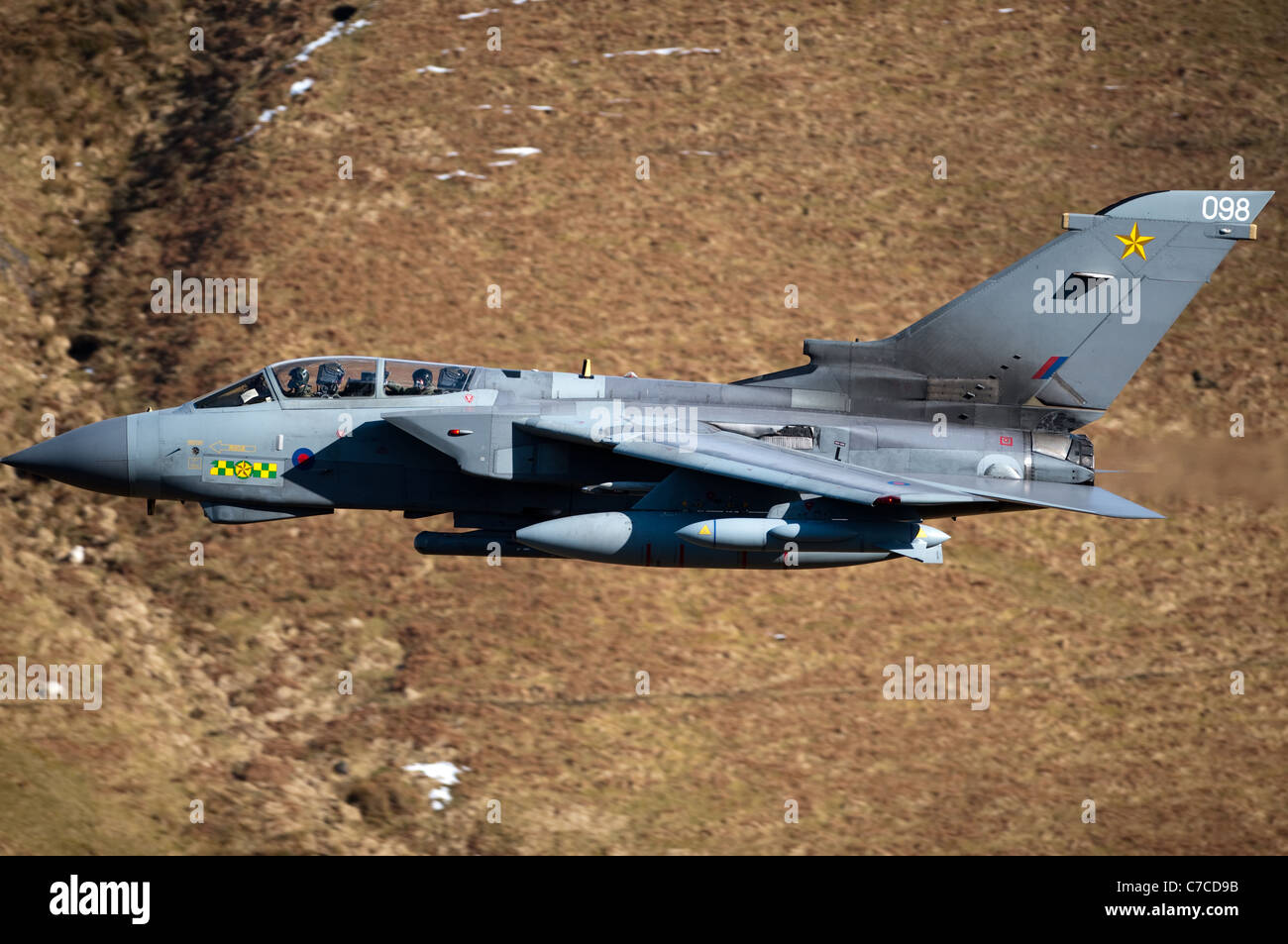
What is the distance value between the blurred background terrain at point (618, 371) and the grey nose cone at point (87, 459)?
17.8ft

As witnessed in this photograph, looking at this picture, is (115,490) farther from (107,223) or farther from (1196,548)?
(1196,548)

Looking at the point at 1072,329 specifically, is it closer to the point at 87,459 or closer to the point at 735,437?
the point at 735,437

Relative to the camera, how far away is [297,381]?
19.6 metres

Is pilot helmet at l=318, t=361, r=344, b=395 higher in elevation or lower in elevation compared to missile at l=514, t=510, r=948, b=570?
higher

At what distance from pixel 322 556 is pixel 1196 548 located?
17223mm

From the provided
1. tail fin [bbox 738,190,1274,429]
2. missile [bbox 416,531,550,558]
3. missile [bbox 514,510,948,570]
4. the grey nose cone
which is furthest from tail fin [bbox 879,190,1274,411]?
the grey nose cone

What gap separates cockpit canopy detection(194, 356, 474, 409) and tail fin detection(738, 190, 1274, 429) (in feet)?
16.4

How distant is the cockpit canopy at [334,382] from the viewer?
1953cm

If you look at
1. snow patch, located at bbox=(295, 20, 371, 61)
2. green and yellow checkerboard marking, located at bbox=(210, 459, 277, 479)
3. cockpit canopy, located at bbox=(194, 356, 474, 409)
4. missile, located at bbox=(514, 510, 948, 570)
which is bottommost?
missile, located at bbox=(514, 510, 948, 570)

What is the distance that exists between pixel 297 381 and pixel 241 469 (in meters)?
1.42

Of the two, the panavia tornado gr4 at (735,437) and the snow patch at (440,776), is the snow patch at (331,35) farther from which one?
the snow patch at (440,776)

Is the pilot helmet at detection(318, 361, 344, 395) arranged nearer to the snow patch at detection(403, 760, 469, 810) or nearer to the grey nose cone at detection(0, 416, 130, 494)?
the grey nose cone at detection(0, 416, 130, 494)

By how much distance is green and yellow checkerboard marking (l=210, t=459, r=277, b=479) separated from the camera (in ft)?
63.6

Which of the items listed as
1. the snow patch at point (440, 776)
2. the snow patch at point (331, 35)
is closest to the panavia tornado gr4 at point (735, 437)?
the snow patch at point (440, 776)
